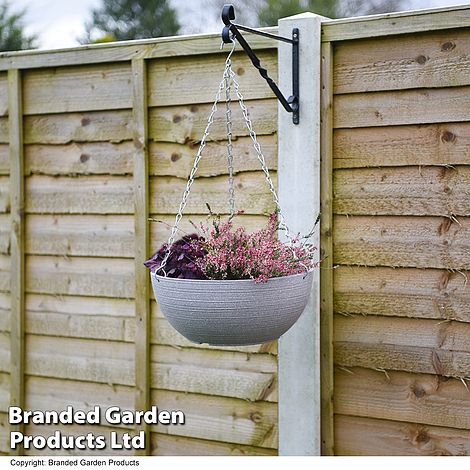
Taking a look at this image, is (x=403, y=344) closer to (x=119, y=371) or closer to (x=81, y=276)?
(x=119, y=371)

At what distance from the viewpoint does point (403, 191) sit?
2.45 meters

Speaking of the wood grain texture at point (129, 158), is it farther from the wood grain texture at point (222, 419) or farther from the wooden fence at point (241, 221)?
the wood grain texture at point (222, 419)

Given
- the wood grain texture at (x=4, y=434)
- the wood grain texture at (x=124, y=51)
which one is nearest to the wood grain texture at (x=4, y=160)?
the wood grain texture at (x=124, y=51)

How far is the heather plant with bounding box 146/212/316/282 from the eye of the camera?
2.12m

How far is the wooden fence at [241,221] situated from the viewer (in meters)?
2.41

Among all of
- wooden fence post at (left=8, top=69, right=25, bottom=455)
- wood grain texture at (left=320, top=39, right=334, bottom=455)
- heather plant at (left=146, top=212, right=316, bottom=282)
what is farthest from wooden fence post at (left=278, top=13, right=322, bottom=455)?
wooden fence post at (left=8, top=69, right=25, bottom=455)

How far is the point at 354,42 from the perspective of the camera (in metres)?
2.50

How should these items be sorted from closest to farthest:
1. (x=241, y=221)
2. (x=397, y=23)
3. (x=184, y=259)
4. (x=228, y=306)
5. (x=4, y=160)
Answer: (x=228, y=306), (x=184, y=259), (x=397, y=23), (x=241, y=221), (x=4, y=160)

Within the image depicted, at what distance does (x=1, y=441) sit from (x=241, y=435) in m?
1.06

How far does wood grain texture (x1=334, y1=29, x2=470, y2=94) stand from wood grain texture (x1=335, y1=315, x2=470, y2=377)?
2.30 feet

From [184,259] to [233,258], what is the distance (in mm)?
147

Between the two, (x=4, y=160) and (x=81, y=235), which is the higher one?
(x=4, y=160)

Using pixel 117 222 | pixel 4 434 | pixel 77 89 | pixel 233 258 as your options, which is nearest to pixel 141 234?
pixel 117 222
